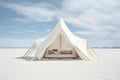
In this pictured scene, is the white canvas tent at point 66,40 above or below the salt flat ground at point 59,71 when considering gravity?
above

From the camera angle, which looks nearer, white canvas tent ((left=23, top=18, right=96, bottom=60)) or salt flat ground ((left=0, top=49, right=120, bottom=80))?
salt flat ground ((left=0, top=49, right=120, bottom=80))

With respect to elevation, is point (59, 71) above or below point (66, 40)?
below

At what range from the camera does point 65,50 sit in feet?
65.3

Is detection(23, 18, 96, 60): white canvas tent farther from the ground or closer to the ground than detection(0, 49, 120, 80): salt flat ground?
farther from the ground

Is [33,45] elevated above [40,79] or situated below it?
above

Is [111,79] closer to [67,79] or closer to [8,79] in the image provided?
[67,79]

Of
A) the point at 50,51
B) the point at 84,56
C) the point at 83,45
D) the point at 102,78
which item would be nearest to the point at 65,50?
the point at 50,51

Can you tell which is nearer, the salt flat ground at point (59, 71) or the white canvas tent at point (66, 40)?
the salt flat ground at point (59, 71)

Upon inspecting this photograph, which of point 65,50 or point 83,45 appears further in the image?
point 65,50

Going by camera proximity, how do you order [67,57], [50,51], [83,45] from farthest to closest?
1. [50,51]
2. [67,57]
3. [83,45]

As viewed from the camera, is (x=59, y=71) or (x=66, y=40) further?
(x=66, y=40)

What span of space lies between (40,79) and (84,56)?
Result: 9120 mm

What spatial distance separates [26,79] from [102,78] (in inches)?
109

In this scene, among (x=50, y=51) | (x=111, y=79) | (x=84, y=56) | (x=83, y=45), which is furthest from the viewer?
(x=50, y=51)
